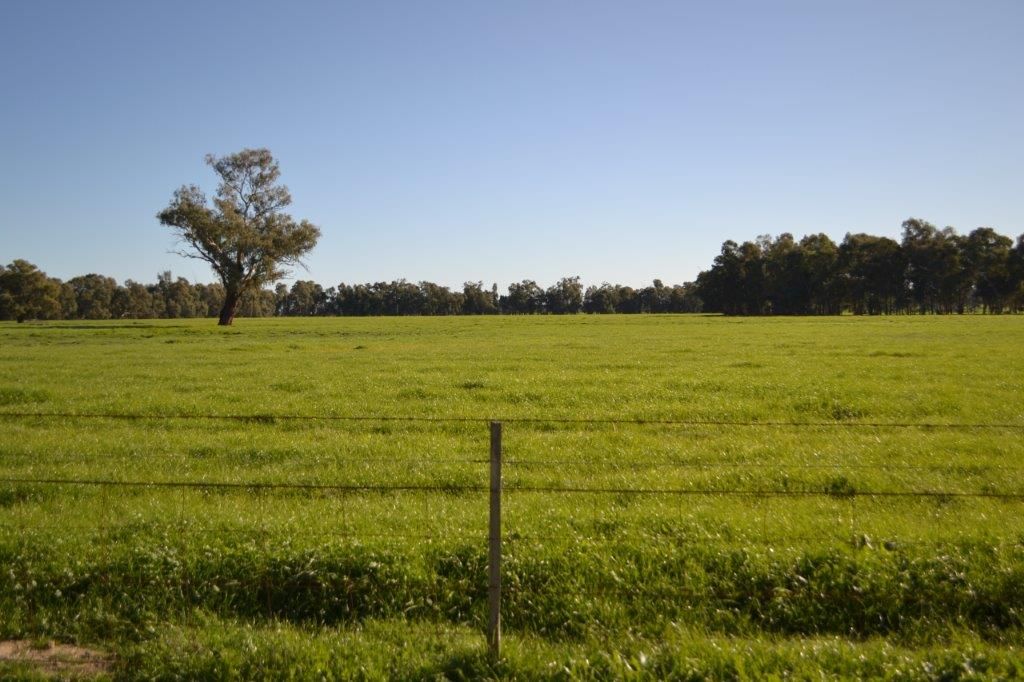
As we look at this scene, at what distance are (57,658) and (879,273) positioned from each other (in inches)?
5867

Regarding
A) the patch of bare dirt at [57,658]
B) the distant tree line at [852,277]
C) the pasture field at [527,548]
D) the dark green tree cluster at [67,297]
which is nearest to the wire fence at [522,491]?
the pasture field at [527,548]

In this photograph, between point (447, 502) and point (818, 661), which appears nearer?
point (818, 661)

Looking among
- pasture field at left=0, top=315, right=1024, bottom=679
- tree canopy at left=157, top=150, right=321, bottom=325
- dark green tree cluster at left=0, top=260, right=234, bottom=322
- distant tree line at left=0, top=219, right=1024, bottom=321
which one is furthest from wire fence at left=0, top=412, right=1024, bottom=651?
dark green tree cluster at left=0, top=260, right=234, bottom=322

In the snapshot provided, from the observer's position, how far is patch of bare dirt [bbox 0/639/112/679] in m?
6.14

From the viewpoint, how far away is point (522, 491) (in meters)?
11.1

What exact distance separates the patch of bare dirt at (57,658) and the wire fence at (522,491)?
4.90 feet

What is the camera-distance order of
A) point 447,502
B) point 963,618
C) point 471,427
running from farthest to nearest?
1. point 471,427
2. point 447,502
3. point 963,618

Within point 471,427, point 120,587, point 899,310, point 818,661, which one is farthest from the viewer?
point 899,310

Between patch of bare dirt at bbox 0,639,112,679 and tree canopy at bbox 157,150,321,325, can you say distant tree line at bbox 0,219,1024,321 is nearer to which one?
tree canopy at bbox 157,150,321,325

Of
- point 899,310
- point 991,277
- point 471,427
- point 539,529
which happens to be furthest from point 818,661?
point 899,310

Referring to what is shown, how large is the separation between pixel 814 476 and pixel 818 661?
6393 mm

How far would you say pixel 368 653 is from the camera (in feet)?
20.6

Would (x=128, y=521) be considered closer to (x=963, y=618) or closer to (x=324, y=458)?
(x=324, y=458)

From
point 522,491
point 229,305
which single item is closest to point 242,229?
point 229,305
